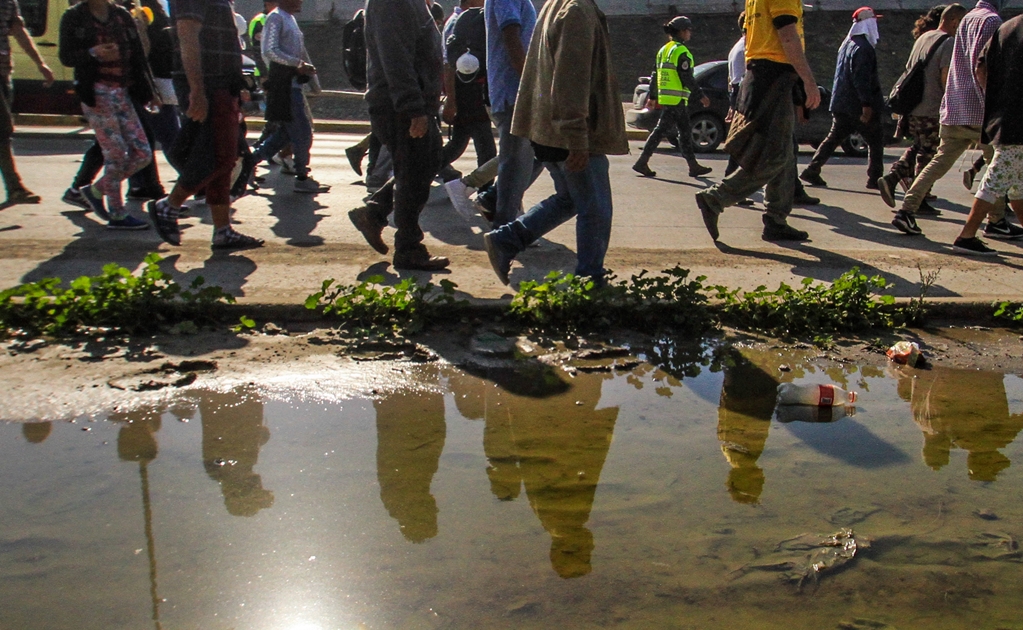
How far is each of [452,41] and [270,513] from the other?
213 inches

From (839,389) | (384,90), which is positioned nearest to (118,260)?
(384,90)

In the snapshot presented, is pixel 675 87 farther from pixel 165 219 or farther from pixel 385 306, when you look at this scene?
pixel 385 306

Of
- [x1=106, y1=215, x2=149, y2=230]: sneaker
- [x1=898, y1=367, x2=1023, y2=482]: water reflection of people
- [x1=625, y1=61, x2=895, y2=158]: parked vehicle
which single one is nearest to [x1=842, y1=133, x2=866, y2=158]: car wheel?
[x1=625, y1=61, x2=895, y2=158]: parked vehicle

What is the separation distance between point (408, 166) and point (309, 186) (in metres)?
3.67

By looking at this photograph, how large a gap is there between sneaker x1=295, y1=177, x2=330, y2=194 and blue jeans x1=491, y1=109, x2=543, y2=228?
329cm

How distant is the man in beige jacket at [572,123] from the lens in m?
4.68

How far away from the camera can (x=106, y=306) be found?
14.8 feet

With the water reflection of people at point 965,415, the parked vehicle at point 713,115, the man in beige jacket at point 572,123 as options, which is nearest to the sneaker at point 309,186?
the man in beige jacket at point 572,123

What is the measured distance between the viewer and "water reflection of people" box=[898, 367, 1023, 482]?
349 centimetres

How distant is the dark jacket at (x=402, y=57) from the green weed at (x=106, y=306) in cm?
158

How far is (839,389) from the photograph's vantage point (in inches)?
160

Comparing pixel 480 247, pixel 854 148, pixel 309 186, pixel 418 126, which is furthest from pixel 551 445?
pixel 854 148

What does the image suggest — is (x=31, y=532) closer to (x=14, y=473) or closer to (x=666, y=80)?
(x=14, y=473)

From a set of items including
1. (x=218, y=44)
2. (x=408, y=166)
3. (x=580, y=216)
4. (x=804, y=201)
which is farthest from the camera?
(x=804, y=201)
